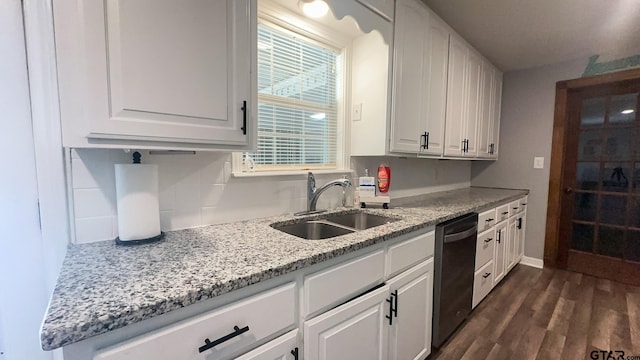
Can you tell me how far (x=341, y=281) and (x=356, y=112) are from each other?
128 centimetres

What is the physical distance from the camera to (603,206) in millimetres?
2801

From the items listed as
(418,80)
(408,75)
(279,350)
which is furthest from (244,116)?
(418,80)

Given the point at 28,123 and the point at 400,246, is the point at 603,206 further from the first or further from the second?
the point at 28,123

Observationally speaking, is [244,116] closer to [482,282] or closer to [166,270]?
[166,270]

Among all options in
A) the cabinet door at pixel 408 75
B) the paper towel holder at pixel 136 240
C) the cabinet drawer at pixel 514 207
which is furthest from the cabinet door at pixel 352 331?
the cabinet drawer at pixel 514 207

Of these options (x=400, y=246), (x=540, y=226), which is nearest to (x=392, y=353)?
(x=400, y=246)

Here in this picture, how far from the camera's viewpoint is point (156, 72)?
85 cm

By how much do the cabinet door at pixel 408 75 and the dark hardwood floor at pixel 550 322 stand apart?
4.56 ft

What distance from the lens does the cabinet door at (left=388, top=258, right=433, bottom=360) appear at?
52.7 inches

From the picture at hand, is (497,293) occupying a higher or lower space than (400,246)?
lower

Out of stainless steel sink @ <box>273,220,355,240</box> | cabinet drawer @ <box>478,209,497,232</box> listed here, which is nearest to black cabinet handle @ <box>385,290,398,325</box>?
stainless steel sink @ <box>273,220,355,240</box>

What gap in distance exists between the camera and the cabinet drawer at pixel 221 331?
62 centimetres

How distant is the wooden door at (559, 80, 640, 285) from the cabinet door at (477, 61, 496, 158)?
30.8 inches

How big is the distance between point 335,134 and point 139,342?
162 centimetres
